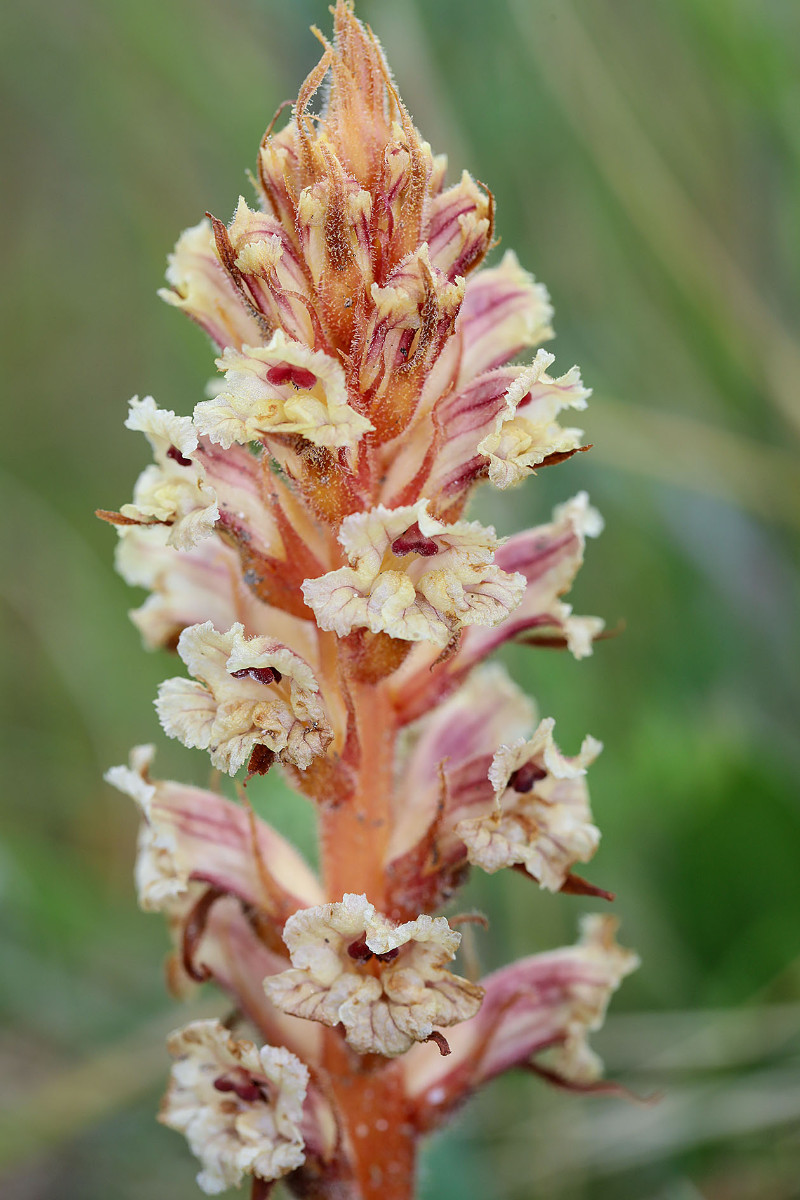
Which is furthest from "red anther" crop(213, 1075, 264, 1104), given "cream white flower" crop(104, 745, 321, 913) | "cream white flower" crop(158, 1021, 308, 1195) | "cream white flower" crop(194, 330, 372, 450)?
"cream white flower" crop(194, 330, 372, 450)

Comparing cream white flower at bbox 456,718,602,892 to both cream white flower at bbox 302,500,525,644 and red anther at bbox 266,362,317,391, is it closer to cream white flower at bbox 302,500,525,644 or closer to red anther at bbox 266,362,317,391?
cream white flower at bbox 302,500,525,644

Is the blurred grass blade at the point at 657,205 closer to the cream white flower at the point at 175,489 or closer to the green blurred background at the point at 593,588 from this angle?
the green blurred background at the point at 593,588

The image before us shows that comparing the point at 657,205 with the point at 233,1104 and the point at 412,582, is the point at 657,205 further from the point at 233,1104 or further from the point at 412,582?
the point at 233,1104

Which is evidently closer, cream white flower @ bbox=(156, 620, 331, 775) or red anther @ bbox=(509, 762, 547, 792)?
cream white flower @ bbox=(156, 620, 331, 775)

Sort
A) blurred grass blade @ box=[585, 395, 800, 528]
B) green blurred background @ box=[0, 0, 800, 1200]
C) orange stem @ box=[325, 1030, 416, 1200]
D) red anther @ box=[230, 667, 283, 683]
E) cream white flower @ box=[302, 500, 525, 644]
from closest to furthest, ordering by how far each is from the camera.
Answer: cream white flower @ box=[302, 500, 525, 644] → red anther @ box=[230, 667, 283, 683] → orange stem @ box=[325, 1030, 416, 1200] → green blurred background @ box=[0, 0, 800, 1200] → blurred grass blade @ box=[585, 395, 800, 528]

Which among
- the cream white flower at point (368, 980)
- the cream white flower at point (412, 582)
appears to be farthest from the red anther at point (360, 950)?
the cream white flower at point (412, 582)

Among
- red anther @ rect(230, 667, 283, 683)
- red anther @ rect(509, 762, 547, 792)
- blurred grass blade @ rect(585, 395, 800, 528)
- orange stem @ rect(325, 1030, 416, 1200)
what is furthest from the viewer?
blurred grass blade @ rect(585, 395, 800, 528)

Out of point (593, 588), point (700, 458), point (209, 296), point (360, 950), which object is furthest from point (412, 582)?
point (593, 588)
